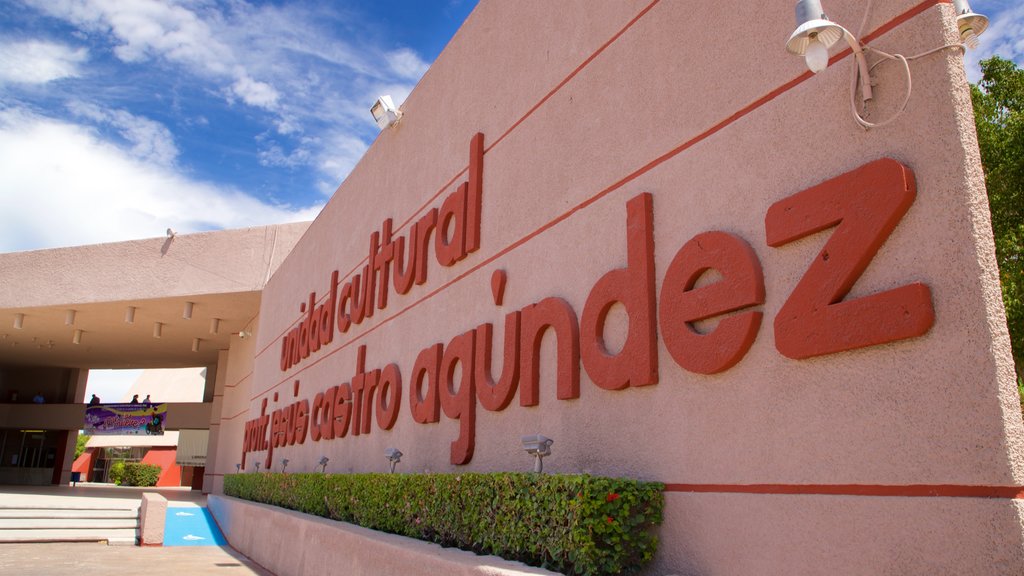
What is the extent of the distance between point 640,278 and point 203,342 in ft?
83.2

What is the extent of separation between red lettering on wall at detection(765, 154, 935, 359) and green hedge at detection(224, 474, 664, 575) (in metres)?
1.27

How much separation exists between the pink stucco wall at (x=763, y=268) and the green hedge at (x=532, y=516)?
10.5 inches

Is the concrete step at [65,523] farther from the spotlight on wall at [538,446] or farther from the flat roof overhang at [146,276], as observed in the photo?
the spotlight on wall at [538,446]

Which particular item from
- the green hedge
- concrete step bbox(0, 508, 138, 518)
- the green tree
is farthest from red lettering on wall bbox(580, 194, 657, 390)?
concrete step bbox(0, 508, 138, 518)

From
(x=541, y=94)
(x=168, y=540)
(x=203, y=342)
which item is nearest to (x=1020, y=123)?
(x=541, y=94)

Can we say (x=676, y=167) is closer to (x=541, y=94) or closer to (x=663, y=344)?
(x=663, y=344)

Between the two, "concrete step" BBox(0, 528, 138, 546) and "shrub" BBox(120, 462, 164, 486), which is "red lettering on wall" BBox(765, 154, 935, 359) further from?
"shrub" BBox(120, 462, 164, 486)

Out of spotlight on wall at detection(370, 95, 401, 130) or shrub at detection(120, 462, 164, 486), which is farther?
shrub at detection(120, 462, 164, 486)

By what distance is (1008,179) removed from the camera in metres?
14.4

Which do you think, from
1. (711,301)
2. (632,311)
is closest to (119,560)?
(632,311)

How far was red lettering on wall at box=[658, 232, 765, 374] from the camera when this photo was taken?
3.69 meters

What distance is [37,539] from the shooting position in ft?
44.2

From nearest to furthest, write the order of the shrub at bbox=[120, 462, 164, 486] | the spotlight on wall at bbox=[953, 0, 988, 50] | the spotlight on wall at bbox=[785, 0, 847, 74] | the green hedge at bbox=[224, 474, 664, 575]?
the spotlight on wall at bbox=[785, 0, 847, 74] → the spotlight on wall at bbox=[953, 0, 988, 50] → the green hedge at bbox=[224, 474, 664, 575] → the shrub at bbox=[120, 462, 164, 486]

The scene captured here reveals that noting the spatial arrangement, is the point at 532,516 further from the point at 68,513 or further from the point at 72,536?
→ the point at 68,513
